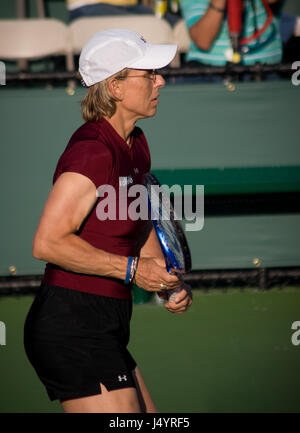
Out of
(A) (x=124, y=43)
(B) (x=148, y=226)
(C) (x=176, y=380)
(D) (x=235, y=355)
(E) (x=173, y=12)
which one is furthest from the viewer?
(E) (x=173, y=12)

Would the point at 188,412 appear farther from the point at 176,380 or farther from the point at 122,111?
the point at 122,111

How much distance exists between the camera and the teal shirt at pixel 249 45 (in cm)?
585

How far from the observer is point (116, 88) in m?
2.59

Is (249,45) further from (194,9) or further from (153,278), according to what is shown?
(153,278)

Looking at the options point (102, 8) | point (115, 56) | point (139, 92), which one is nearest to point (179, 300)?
point (139, 92)

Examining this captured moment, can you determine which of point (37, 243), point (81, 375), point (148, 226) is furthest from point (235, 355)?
point (37, 243)

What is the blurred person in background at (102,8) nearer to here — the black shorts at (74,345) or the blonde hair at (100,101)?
the blonde hair at (100,101)

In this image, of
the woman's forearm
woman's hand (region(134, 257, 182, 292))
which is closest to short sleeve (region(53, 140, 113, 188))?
the woman's forearm

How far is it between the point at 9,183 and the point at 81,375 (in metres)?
3.38

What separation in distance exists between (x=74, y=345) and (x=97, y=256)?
13.7 inches

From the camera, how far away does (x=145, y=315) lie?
5410 millimetres

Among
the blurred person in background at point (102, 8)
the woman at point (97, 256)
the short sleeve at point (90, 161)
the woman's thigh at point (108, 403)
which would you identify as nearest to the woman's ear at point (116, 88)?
the woman at point (97, 256)

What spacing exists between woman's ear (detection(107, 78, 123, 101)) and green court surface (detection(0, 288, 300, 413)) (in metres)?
1.87

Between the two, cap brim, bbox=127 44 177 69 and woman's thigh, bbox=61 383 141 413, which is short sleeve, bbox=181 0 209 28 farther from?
woman's thigh, bbox=61 383 141 413
